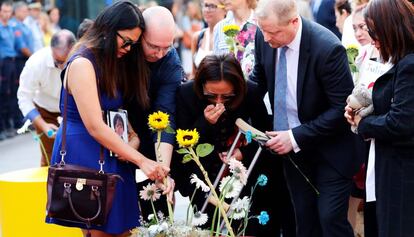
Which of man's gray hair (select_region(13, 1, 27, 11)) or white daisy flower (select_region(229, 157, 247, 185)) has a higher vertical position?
man's gray hair (select_region(13, 1, 27, 11))

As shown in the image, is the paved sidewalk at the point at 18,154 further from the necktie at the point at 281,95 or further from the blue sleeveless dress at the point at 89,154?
the necktie at the point at 281,95

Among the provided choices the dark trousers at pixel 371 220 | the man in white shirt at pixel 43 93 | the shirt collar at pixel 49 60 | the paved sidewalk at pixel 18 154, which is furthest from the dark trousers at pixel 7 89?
the dark trousers at pixel 371 220

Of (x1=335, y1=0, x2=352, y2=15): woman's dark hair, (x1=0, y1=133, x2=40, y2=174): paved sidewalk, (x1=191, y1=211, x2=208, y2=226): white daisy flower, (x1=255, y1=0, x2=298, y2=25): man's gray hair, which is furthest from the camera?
(x1=0, y1=133, x2=40, y2=174): paved sidewalk

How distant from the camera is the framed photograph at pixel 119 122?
183 inches

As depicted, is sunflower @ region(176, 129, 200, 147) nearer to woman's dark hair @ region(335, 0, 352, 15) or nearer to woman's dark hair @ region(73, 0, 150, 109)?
woman's dark hair @ region(73, 0, 150, 109)

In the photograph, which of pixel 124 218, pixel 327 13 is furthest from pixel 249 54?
pixel 327 13

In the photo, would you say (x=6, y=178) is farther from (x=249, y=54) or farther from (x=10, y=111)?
(x=10, y=111)

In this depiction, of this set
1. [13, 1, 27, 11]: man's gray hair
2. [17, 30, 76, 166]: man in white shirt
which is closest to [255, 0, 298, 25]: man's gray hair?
[17, 30, 76, 166]: man in white shirt

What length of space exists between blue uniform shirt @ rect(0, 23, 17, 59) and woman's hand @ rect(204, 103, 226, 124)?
397 inches

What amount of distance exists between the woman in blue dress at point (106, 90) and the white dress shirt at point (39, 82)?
2.56 metres

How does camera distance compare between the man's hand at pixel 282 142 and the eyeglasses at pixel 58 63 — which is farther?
the eyeglasses at pixel 58 63

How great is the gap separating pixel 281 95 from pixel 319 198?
2.08ft

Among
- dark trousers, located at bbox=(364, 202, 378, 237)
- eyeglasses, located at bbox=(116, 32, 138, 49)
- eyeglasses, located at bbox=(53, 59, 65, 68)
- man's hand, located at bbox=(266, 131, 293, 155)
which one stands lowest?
dark trousers, located at bbox=(364, 202, 378, 237)

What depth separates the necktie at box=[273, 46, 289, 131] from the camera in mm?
4895
